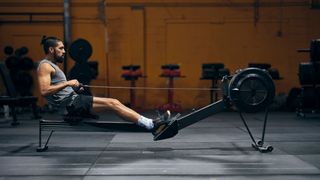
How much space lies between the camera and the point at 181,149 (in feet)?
16.6

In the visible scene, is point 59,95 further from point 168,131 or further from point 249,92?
point 249,92

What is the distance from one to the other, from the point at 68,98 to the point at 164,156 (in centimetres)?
128

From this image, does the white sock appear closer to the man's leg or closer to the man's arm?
the man's leg

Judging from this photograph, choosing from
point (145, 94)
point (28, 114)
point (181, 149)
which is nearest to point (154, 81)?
point (145, 94)

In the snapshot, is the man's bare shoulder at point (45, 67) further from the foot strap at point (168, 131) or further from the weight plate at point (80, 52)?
the weight plate at point (80, 52)

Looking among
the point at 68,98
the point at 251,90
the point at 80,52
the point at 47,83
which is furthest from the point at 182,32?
the point at 47,83

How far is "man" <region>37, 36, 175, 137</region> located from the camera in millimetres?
4645

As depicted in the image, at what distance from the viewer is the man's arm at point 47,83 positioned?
4.61m

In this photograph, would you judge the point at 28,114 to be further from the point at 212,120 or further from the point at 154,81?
the point at 212,120

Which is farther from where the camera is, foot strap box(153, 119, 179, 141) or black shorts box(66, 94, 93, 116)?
black shorts box(66, 94, 93, 116)

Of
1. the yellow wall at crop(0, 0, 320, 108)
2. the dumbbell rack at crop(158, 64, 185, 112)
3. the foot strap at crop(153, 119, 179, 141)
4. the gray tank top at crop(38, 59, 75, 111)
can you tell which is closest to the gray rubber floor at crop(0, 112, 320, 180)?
the foot strap at crop(153, 119, 179, 141)

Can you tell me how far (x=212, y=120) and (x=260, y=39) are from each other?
3418 millimetres

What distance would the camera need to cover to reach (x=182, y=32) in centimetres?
1084

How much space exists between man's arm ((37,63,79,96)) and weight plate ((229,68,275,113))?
Answer: 1769 mm
